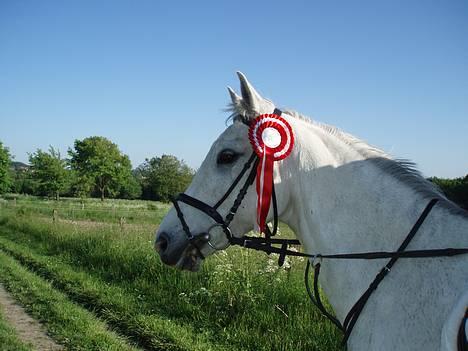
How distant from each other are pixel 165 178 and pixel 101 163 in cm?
1237

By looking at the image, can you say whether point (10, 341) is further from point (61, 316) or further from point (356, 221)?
point (356, 221)

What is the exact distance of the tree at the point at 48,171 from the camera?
45.6 m

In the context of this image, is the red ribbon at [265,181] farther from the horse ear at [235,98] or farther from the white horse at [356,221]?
the horse ear at [235,98]

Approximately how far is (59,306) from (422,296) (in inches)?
263

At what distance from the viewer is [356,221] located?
91.0 inches

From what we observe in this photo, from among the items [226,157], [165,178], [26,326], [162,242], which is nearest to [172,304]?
[26,326]

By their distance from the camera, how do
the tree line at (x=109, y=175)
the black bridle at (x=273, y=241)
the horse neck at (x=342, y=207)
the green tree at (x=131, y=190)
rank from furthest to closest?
the green tree at (x=131, y=190) < the tree line at (x=109, y=175) < the horse neck at (x=342, y=207) < the black bridle at (x=273, y=241)

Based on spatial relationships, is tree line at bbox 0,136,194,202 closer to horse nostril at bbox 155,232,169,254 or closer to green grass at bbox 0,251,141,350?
green grass at bbox 0,251,141,350

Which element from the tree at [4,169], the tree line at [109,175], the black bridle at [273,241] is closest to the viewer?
the black bridle at [273,241]

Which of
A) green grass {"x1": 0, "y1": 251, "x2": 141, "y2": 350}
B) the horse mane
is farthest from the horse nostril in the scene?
green grass {"x1": 0, "y1": 251, "x2": 141, "y2": 350}

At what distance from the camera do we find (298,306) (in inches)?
233

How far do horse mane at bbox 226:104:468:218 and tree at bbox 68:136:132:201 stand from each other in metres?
68.9

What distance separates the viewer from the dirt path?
5.46 meters

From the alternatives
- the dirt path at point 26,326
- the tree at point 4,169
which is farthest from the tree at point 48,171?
the dirt path at point 26,326
